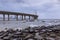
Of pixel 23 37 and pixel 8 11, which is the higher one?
pixel 8 11

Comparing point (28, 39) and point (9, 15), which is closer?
point (28, 39)

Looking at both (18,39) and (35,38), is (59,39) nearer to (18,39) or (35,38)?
(35,38)

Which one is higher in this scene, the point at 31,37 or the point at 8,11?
the point at 8,11

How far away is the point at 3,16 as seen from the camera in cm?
4984

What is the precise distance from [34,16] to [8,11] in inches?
763

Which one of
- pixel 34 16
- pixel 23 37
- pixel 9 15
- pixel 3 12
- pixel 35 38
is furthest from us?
pixel 34 16

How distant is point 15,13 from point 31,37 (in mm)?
47305

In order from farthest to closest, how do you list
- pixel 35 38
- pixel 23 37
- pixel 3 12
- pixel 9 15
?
pixel 9 15
pixel 3 12
pixel 23 37
pixel 35 38

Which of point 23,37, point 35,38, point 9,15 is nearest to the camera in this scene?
point 35,38

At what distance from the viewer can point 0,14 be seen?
48844mm

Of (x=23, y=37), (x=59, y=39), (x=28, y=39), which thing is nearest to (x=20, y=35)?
(x=23, y=37)

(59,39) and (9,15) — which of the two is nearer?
(59,39)

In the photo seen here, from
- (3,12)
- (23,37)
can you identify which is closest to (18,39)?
(23,37)

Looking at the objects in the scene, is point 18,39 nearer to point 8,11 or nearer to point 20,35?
point 20,35
